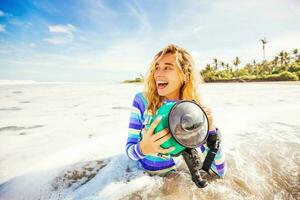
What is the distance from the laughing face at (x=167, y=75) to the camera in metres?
2.04

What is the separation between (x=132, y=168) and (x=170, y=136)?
1337mm

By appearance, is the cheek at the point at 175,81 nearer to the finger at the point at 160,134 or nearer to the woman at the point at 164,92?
the woman at the point at 164,92

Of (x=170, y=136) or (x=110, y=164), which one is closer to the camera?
(x=170, y=136)

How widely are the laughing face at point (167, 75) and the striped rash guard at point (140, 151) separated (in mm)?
219

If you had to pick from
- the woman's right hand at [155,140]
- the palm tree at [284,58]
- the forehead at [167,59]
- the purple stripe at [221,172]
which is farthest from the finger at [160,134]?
the palm tree at [284,58]

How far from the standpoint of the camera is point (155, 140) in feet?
5.03

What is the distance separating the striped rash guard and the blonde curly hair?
0.08 m

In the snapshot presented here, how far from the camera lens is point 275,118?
566cm

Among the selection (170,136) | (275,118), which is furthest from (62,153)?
(275,118)

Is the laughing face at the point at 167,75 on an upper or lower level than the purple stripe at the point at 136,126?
upper

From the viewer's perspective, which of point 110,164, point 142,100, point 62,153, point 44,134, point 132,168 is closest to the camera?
point 142,100

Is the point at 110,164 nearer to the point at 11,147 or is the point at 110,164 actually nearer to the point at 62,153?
the point at 62,153

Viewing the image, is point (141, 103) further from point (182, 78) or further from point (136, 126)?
point (182, 78)

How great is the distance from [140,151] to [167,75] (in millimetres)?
745
